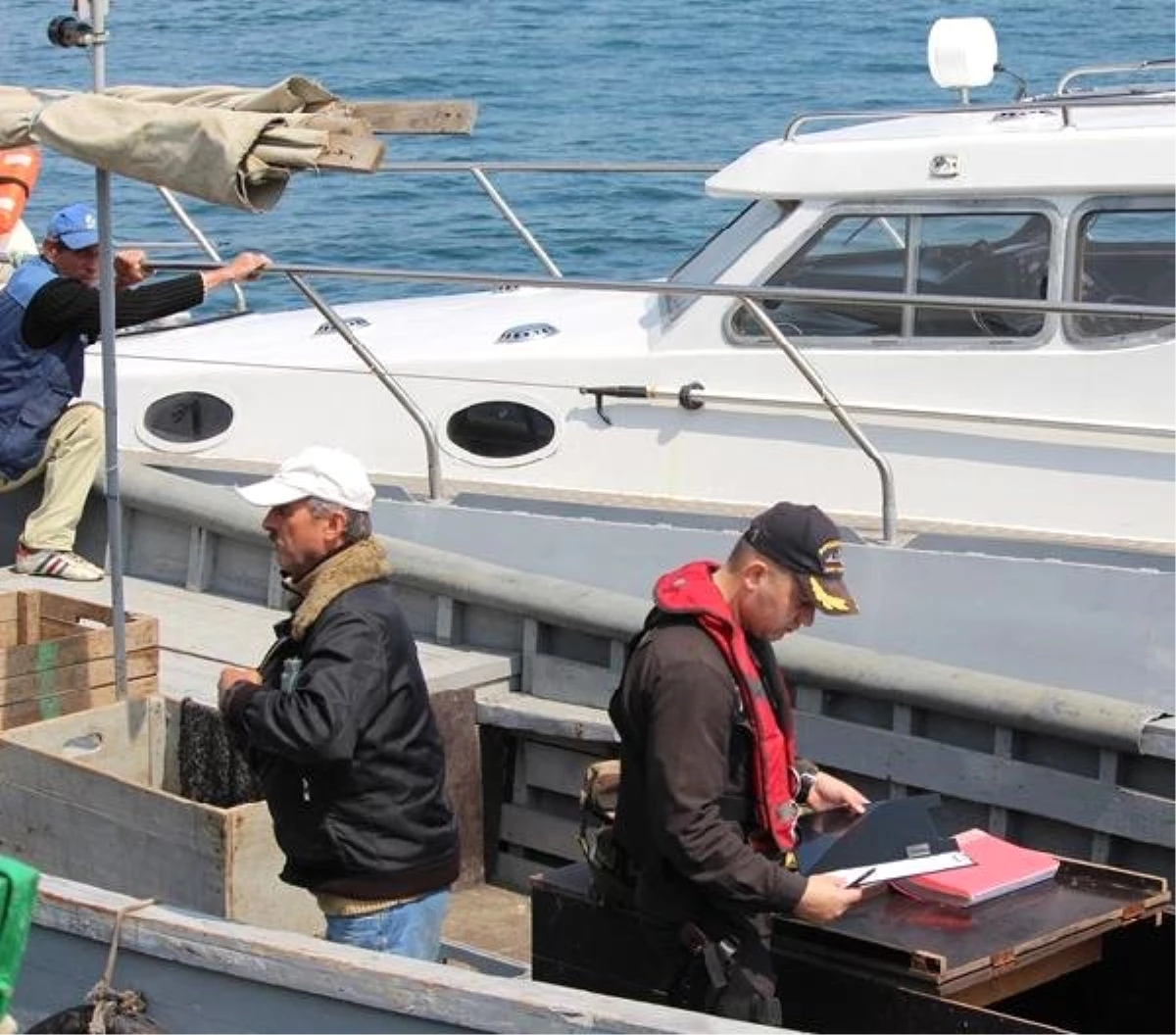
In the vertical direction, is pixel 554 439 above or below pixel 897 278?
below

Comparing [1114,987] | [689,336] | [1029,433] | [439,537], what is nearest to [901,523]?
[1029,433]

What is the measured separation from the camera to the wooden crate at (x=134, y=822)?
6.55 metres

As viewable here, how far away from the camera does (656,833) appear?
16.0ft

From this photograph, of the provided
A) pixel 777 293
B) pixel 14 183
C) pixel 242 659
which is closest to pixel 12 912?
pixel 242 659

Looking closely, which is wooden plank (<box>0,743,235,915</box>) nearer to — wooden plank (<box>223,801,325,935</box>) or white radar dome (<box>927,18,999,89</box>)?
wooden plank (<box>223,801,325,935</box>)

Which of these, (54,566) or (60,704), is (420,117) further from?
(54,566)

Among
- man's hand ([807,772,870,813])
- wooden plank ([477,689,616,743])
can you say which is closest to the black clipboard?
man's hand ([807,772,870,813])

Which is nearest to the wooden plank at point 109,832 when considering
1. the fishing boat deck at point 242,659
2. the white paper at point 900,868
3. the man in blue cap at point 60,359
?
the fishing boat deck at point 242,659

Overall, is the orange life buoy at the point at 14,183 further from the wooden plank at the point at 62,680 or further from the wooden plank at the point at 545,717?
the wooden plank at the point at 545,717

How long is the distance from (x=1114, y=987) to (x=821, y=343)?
313 centimetres

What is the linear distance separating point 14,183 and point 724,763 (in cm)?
709

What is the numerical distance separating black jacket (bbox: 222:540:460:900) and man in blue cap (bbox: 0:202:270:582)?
8.29ft

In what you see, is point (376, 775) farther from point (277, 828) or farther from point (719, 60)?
point (719, 60)

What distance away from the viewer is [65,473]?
8688mm
